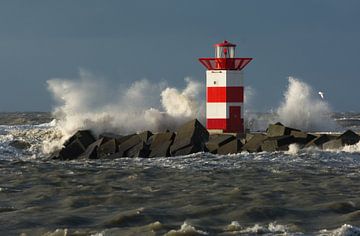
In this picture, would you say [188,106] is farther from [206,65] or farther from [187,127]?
[187,127]

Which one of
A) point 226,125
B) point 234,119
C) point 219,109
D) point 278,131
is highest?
point 219,109

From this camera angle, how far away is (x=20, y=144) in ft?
57.4

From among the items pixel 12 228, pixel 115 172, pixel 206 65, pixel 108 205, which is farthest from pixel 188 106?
pixel 12 228

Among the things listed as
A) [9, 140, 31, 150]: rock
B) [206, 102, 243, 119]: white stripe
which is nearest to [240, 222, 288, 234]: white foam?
[206, 102, 243, 119]: white stripe

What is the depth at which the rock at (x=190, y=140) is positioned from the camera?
13758mm

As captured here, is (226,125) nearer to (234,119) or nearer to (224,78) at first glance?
(234,119)

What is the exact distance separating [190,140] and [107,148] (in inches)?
73.7

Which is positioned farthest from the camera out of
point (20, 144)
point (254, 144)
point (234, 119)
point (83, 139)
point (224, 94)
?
point (20, 144)

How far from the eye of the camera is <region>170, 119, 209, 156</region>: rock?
13758 mm

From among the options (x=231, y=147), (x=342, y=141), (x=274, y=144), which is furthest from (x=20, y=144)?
(x=342, y=141)

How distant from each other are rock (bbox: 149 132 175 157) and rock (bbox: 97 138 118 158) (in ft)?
2.47

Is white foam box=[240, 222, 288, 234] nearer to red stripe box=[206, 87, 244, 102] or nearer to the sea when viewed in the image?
the sea

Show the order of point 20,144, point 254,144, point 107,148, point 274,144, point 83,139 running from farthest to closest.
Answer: point 20,144, point 83,139, point 107,148, point 254,144, point 274,144

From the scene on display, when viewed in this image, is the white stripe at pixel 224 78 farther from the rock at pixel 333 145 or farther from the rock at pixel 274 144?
the rock at pixel 333 145
